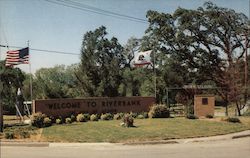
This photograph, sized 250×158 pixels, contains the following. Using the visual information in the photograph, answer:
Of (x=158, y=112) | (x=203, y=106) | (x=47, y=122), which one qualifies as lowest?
(x=47, y=122)

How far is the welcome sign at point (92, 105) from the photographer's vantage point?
30672 millimetres

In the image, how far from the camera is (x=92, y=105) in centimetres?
3384

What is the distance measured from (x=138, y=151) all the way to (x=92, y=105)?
55.9ft

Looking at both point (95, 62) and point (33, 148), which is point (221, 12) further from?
point (33, 148)

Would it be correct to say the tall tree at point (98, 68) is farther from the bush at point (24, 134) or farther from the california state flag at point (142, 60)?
the bush at point (24, 134)

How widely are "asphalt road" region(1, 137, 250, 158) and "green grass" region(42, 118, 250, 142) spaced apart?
161 centimetres

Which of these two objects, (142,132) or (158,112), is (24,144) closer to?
(142,132)

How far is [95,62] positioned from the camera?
2405 inches

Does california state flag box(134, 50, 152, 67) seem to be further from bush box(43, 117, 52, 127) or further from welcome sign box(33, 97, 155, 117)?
bush box(43, 117, 52, 127)

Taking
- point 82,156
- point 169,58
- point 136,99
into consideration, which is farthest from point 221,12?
point 82,156

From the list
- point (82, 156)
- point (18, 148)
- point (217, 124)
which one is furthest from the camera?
point (217, 124)

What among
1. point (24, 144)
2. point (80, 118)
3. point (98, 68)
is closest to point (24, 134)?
point (24, 144)

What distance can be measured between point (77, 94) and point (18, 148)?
140 feet

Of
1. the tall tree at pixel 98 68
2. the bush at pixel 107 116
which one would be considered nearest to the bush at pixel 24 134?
the bush at pixel 107 116
